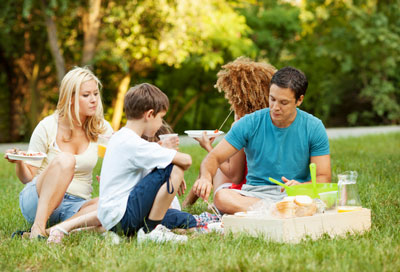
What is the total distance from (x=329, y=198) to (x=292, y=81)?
0.88m

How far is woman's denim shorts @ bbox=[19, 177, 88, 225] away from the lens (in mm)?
4176

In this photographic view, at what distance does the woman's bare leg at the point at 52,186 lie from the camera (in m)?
3.97

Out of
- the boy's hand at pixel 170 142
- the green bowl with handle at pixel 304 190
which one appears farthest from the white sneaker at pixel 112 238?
the green bowl with handle at pixel 304 190

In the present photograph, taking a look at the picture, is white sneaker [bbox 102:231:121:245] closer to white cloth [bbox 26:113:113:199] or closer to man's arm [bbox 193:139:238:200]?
man's arm [bbox 193:139:238:200]

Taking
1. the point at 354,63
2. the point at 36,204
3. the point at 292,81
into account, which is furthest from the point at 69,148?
the point at 354,63

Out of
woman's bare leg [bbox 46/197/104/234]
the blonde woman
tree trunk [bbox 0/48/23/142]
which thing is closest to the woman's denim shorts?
the blonde woman

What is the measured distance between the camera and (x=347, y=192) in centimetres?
396

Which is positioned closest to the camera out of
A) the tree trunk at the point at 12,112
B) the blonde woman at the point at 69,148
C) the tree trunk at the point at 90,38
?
the blonde woman at the point at 69,148

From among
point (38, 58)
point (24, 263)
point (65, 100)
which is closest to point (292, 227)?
point (24, 263)

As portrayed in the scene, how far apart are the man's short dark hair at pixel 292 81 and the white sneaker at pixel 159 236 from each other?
1.30 metres

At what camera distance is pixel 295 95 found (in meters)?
4.10

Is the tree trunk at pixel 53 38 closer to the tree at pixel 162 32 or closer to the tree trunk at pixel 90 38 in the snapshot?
the tree trunk at pixel 90 38

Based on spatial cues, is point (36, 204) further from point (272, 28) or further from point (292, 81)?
point (272, 28)

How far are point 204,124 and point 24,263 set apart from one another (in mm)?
17354
